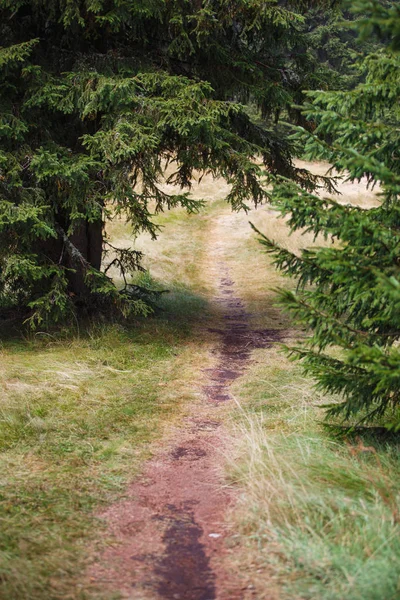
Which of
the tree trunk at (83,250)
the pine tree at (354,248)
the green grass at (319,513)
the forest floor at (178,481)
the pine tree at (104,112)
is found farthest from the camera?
the tree trunk at (83,250)

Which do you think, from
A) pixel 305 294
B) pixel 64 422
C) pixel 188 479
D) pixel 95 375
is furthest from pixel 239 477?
pixel 95 375

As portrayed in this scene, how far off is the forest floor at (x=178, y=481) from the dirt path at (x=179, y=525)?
0.05ft

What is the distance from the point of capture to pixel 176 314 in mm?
12672

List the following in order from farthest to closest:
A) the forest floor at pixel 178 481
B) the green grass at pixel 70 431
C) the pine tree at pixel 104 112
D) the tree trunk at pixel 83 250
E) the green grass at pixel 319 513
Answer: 1. the tree trunk at pixel 83 250
2. the pine tree at pixel 104 112
3. the green grass at pixel 70 431
4. the forest floor at pixel 178 481
5. the green grass at pixel 319 513

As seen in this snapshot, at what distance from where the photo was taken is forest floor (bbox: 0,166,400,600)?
3.83 meters

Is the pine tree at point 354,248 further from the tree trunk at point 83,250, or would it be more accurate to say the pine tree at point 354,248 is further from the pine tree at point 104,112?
the tree trunk at point 83,250

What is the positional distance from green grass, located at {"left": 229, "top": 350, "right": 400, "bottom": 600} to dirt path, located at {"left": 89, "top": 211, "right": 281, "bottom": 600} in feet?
0.76

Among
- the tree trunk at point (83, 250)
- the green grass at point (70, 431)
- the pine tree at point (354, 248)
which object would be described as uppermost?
the pine tree at point (354, 248)

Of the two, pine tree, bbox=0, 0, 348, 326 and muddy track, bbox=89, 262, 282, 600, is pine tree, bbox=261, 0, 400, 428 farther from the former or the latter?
pine tree, bbox=0, 0, 348, 326

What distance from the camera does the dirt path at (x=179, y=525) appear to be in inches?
152

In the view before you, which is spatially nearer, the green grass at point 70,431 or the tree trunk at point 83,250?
the green grass at point 70,431

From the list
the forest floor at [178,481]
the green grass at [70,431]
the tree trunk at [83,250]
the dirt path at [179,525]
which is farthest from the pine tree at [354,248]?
the tree trunk at [83,250]

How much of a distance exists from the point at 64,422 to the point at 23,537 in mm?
2519

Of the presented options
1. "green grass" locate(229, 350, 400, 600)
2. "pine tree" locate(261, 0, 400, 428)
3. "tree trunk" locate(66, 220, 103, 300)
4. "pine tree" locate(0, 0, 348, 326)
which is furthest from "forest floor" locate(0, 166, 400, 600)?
"pine tree" locate(0, 0, 348, 326)
